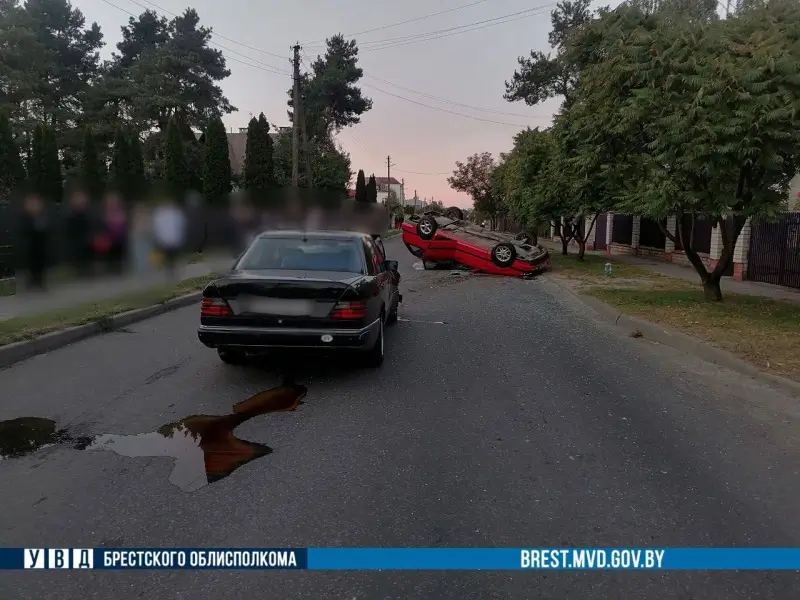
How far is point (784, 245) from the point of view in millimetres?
15164

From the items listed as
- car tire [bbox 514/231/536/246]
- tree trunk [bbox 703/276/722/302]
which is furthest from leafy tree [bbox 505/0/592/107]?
tree trunk [bbox 703/276/722/302]

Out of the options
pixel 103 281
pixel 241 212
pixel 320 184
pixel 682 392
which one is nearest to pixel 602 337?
pixel 682 392

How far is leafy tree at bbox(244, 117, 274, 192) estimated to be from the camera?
3512 cm

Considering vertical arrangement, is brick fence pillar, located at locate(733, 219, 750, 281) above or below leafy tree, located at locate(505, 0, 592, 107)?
below

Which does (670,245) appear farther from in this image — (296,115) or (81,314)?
(81,314)

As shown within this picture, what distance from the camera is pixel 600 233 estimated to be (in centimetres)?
3447

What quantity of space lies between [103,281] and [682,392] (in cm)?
1154

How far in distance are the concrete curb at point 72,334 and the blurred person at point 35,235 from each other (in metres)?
2.69

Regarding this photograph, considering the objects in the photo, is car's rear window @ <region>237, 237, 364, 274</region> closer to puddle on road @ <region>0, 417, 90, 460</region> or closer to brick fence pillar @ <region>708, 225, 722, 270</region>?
puddle on road @ <region>0, 417, 90, 460</region>

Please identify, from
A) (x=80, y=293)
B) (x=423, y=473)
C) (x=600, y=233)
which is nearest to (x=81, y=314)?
(x=80, y=293)

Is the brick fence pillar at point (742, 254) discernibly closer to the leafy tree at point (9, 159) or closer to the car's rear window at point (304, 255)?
the car's rear window at point (304, 255)

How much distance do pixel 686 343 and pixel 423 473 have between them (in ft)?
18.7

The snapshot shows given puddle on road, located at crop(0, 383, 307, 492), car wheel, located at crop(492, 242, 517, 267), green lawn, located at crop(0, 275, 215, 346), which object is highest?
car wheel, located at crop(492, 242, 517, 267)

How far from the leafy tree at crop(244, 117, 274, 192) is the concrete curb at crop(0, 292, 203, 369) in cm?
2484
